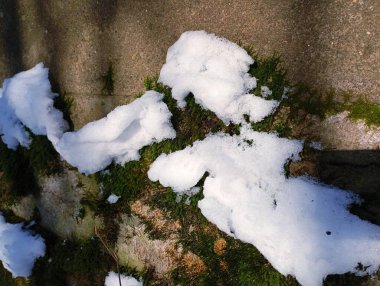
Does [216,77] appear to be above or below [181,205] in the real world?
above

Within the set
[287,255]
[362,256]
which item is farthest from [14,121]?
[362,256]

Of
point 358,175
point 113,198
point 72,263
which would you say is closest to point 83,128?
point 113,198

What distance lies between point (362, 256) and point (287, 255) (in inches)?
15.5

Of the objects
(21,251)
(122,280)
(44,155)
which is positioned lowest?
(21,251)

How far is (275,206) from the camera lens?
207 centimetres

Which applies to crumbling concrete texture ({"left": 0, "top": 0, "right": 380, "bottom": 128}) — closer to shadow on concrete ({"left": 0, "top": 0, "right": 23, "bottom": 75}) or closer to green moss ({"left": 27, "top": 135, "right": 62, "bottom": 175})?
shadow on concrete ({"left": 0, "top": 0, "right": 23, "bottom": 75})

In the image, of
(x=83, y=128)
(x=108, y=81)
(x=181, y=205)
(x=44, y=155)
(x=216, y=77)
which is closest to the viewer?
(x=216, y=77)

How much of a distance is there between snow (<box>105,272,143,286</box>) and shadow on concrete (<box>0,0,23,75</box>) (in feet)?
6.75

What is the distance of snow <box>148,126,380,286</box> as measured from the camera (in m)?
1.92

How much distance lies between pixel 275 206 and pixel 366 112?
28.9 inches

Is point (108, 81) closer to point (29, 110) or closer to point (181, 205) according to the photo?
point (29, 110)

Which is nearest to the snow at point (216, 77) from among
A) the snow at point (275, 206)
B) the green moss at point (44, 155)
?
the snow at point (275, 206)

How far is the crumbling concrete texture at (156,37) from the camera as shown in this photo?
192 cm

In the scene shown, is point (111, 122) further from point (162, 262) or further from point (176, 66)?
point (162, 262)
